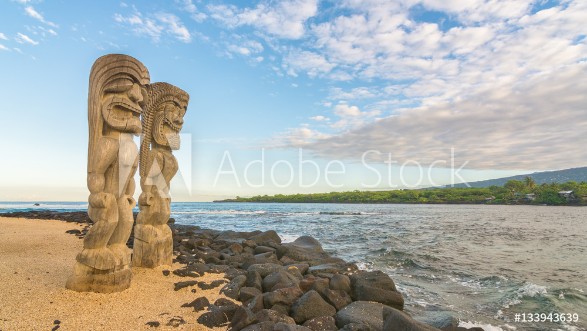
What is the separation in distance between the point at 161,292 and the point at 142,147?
10.1 feet

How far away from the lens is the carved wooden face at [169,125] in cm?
713

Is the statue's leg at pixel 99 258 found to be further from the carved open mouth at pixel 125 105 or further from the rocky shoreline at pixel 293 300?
the carved open mouth at pixel 125 105

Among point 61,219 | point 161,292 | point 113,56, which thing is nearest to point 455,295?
point 161,292

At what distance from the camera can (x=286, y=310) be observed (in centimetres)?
510

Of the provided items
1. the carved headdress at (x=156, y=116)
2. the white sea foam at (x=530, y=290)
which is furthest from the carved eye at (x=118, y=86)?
the white sea foam at (x=530, y=290)

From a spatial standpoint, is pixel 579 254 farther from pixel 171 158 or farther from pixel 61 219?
pixel 61 219

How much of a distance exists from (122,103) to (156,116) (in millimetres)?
1948

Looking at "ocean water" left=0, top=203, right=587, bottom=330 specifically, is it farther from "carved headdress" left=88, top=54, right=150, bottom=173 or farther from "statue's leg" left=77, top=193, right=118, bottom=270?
"carved headdress" left=88, top=54, right=150, bottom=173

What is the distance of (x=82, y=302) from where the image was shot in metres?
4.59

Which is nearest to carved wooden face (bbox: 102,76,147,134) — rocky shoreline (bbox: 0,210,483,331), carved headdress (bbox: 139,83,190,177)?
carved headdress (bbox: 139,83,190,177)

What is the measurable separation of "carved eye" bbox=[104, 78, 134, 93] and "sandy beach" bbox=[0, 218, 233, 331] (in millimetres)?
3057

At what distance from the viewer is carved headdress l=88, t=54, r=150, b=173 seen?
5.18m

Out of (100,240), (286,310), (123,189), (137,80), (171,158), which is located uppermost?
(137,80)

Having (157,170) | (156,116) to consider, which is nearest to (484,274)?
(157,170)
